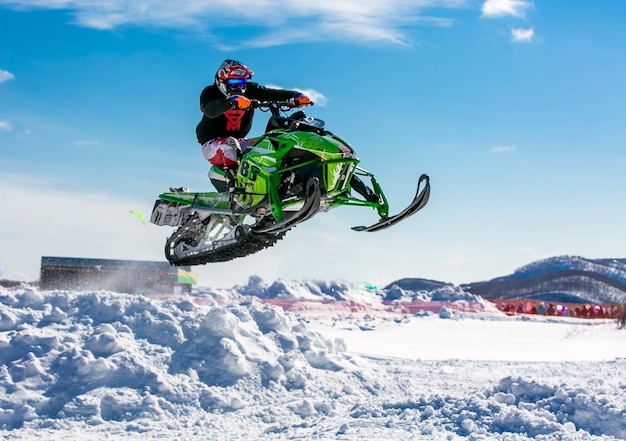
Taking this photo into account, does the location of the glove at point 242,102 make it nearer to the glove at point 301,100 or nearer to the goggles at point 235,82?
the goggles at point 235,82

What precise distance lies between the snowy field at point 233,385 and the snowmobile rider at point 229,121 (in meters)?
4.49

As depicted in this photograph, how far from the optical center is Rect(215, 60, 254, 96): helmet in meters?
7.19

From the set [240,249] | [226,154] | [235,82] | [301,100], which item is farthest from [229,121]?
[240,249]

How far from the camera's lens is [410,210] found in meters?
7.26

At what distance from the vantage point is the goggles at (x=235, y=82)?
721 centimetres

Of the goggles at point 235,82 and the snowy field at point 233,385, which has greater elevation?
the goggles at point 235,82

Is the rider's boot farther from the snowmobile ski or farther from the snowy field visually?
the snowy field

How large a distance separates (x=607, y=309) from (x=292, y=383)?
19.7 metres


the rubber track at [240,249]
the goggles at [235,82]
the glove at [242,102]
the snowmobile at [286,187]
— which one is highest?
the goggles at [235,82]

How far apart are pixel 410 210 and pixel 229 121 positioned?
229 cm

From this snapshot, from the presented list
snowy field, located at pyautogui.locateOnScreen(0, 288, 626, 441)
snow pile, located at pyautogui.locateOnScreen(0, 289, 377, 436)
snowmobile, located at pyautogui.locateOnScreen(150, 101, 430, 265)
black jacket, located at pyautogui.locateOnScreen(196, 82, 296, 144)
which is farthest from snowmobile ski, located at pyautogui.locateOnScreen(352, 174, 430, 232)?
snow pile, located at pyautogui.locateOnScreen(0, 289, 377, 436)

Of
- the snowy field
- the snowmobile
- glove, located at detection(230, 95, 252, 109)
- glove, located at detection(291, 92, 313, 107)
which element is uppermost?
glove, located at detection(291, 92, 313, 107)

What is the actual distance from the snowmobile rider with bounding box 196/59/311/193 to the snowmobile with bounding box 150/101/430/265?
0.16m

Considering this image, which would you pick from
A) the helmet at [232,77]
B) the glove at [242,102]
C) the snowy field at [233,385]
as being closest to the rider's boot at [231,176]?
the helmet at [232,77]
